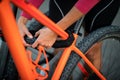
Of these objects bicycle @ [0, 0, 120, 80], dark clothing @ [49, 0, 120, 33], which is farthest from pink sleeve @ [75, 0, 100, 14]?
dark clothing @ [49, 0, 120, 33]

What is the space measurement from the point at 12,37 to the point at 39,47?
0.67 feet

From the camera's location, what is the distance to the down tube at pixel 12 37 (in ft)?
2.07

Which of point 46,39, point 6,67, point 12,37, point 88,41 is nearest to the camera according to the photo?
point 12,37

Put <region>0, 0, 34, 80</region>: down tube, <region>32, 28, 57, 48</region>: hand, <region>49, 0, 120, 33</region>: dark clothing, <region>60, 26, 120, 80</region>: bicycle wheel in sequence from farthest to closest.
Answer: <region>49, 0, 120, 33</region>: dark clothing < <region>60, 26, 120, 80</region>: bicycle wheel < <region>32, 28, 57, 48</region>: hand < <region>0, 0, 34, 80</region>: down tube

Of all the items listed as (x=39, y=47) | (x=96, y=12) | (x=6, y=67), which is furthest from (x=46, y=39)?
(x=6, y=67)

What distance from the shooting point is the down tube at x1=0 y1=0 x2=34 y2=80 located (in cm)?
63

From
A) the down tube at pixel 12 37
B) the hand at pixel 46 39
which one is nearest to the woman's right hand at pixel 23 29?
the hand at pixel 46 39

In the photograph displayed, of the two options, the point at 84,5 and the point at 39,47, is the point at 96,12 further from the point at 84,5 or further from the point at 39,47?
the point at 39,47

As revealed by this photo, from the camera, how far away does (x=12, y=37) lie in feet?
2.17

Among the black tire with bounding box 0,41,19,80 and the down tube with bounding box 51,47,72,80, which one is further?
the black tire with bounding box 0,41,19,80

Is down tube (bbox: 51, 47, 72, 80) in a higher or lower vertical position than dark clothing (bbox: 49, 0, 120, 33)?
lower

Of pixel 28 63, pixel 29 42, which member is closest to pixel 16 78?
pixel 29 42

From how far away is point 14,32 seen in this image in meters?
0.66

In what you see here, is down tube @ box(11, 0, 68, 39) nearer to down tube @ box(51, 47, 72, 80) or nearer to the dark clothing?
down tube @ box(51, 47, 72, 80)
